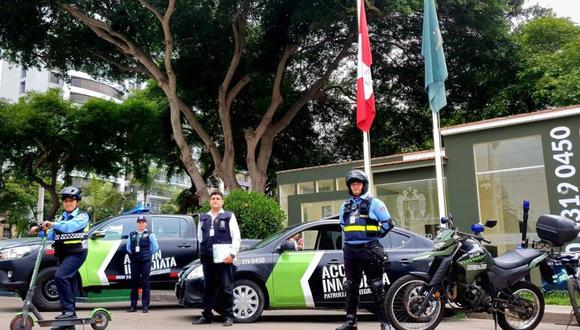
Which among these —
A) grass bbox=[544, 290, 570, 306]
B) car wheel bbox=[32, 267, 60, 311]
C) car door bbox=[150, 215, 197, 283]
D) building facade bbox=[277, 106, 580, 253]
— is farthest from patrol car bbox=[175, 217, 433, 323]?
building facade bbox=[277, 106, 580, 253]

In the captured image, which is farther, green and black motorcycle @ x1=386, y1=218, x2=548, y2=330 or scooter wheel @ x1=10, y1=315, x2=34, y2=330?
green and black motorcycle @ x1=386, y1=218, x2=548, y2=330

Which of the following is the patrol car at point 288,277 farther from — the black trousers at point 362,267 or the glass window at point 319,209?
the glass window at point 319,209

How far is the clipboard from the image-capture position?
7.19 meters

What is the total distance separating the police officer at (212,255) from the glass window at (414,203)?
797cm

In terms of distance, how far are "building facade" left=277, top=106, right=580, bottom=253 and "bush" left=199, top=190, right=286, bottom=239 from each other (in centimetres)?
280

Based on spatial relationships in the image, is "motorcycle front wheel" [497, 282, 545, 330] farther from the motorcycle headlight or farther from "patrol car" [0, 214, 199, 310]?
"patrol car" [0, 214, 199, 310]

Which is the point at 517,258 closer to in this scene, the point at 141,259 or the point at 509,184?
the point at 141,259

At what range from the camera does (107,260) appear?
31.9ft

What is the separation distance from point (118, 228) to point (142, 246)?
3.54ft

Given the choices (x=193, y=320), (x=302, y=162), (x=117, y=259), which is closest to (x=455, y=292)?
(x=193, y=320)

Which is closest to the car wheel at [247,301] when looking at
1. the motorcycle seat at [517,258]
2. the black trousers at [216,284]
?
the black trousers at [216,284]

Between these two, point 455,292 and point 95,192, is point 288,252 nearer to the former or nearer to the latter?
point 455,292

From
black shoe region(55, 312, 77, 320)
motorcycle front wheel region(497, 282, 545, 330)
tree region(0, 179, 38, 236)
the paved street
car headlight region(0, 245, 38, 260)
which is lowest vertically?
the paved street

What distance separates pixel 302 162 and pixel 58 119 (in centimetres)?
1152
